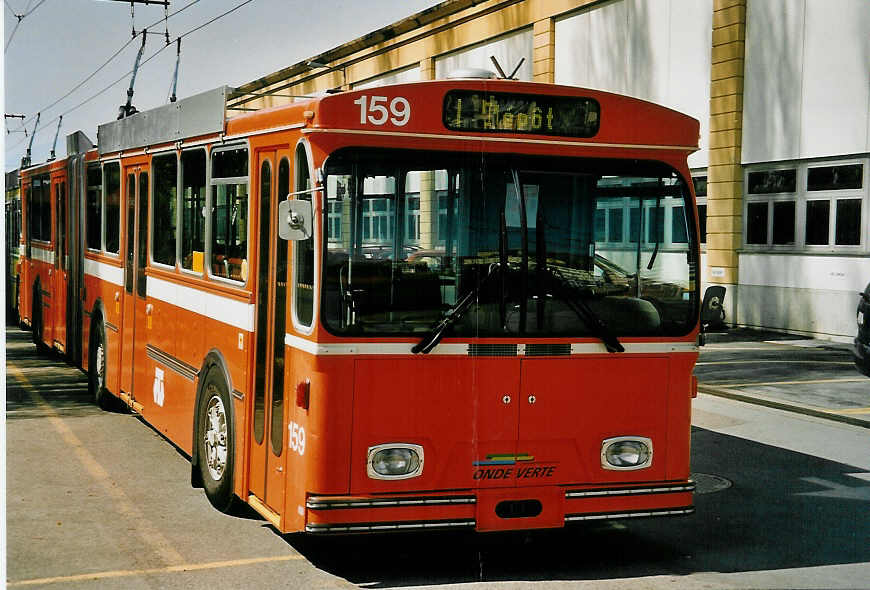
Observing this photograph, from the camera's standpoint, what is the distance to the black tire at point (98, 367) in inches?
489

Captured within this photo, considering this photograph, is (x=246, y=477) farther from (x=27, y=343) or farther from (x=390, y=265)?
(x=27, y=343)

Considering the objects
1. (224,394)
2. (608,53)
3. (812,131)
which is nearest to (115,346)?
(224,394)

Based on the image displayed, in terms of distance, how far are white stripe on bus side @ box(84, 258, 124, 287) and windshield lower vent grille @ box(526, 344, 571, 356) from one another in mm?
6009

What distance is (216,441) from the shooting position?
8266 mm

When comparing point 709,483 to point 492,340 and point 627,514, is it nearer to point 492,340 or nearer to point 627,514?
point 627,514

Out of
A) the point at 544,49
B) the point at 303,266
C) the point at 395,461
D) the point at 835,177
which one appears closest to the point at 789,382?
the point at 835,177

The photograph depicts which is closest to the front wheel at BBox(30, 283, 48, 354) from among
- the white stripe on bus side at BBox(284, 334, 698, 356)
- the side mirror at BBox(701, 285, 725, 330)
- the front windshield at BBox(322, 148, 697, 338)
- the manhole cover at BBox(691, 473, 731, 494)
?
the manhole cover at BBox(691, 473, 731, 494)

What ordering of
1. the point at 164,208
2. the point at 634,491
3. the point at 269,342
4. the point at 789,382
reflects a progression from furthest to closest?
1. the point at 789,382
2. the point at 164,208
3. the point at 269,342
4. the point at 634,491

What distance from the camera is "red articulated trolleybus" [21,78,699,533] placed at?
6.38 m

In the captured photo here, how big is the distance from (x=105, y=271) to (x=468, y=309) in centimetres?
686

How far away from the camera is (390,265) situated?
21.2 ft

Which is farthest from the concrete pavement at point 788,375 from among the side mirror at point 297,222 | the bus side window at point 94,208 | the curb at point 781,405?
the side mirror at point 297,222

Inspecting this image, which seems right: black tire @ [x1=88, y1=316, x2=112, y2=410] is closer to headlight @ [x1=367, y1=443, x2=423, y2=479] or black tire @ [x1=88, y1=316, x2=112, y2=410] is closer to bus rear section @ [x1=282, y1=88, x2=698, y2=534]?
bus rear section @ [x1=282, y1=88, x2=698, y2=534]

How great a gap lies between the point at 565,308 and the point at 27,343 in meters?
14.7
